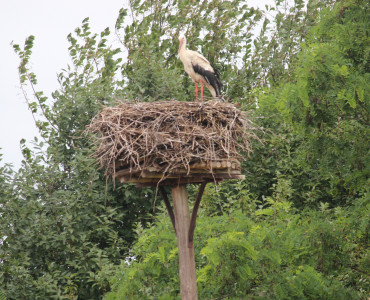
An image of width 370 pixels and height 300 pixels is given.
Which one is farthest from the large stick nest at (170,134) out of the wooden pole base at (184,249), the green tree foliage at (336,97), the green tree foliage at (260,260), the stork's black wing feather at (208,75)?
the stork's black wing feather at (208,75)

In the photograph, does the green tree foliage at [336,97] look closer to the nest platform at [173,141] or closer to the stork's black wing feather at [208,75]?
the stork's black wing feather at [208,75]

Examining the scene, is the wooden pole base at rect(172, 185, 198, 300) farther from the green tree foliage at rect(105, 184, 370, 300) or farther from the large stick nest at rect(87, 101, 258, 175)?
the large stick nest at rect(87, 101, 258, 175)

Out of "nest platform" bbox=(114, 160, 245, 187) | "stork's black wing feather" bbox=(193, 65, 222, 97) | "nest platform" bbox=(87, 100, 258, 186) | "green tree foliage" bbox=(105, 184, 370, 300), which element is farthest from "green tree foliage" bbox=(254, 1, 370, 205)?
"nest platform" bbox=(114, 160, 245, 187)

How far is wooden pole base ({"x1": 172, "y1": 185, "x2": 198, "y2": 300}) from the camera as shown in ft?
24.0

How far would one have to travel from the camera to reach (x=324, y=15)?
10.3 m

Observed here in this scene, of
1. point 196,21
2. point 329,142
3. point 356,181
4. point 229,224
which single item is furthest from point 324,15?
point 196,21

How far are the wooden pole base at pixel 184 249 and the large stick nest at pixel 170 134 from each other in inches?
29.4

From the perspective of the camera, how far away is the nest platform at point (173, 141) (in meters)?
6.66

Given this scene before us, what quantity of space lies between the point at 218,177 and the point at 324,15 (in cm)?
448

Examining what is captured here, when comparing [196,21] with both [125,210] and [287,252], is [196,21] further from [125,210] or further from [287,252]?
[287,252]

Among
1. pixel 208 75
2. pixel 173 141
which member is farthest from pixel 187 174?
pixel 208 75

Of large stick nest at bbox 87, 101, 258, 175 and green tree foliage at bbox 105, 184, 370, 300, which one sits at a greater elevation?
large stick nest at bbox 87, 101, 258, 175

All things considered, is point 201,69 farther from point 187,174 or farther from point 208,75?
point 187,174

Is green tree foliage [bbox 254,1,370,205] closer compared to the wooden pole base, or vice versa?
the wooden pole base
